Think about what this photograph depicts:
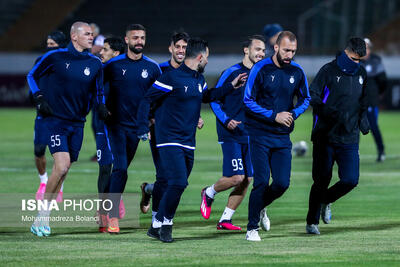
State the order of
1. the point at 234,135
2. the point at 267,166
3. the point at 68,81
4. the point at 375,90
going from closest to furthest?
the point at 267,166 < the point at 68,81 < the point at 234,135 < the point at 375,90

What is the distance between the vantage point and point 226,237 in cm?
972

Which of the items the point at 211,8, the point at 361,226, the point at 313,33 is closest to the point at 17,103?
the point at 211,8

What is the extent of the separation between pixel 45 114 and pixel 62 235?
1390 mm

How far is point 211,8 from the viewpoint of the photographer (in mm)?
46469

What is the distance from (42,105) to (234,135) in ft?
7.74

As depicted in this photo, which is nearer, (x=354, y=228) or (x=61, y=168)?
(x=61, y=168)

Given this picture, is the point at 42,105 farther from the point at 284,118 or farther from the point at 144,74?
the point at 284,118

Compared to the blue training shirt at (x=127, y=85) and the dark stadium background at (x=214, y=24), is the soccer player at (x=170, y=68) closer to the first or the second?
the blue training shirt at (x=127, y=85)

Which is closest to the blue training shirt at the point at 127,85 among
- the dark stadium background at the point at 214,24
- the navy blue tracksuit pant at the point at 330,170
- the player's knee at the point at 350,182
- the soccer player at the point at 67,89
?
the soccer player at the point at 67,89

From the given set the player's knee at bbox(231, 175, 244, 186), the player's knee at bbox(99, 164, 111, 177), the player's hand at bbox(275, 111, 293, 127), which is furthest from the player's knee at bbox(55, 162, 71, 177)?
the player's hand at bbox(275, 111, 293, 127)

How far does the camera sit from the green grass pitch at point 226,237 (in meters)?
8.20

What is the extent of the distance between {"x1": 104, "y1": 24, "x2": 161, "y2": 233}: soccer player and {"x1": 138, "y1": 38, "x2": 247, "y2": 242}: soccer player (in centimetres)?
88

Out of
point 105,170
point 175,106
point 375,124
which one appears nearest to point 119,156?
point 105,170

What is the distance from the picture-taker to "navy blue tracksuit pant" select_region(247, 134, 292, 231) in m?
9.52
